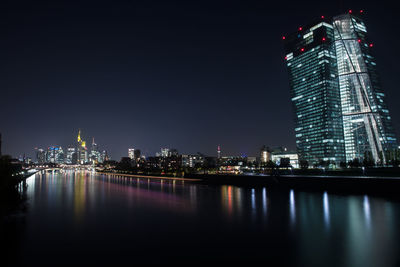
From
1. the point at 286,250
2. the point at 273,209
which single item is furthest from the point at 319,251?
the point at 273,209

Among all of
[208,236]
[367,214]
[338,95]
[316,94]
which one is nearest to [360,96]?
[338,95]

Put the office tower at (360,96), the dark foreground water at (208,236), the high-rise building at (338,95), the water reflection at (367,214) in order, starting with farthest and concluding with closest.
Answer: the high-rise building at (338,95) → the office tower at (360,96) → the water reflection at (367,214) → the dark foreground water at (208,236)

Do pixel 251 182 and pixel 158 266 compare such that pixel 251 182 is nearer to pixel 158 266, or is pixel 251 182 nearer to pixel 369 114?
pixel 158 266

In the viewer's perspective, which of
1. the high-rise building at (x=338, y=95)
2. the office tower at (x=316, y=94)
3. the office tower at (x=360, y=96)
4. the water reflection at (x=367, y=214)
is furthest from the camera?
the office tower at (x=316, y=94)

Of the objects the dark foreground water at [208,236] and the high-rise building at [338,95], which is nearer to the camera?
the dark foreground water at [208,236]

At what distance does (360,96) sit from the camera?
118875 millimetres

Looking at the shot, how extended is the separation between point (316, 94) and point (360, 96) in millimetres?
19778

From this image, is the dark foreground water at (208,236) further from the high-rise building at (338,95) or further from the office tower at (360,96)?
the high-rise building at (338,95)

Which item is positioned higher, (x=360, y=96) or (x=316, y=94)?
(x=316, y=94)

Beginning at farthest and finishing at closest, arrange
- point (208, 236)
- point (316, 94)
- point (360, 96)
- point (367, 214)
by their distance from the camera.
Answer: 1. point (316, 94)
2. point (360, 96)
3. point (367, 214)
4. point (208, 236)

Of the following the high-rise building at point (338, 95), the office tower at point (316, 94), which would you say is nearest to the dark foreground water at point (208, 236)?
the high-rise building at point (338, 95)

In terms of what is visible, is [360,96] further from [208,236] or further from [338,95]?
[208,236]

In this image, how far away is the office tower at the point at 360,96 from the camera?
116 m

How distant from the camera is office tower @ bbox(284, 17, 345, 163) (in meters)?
129
